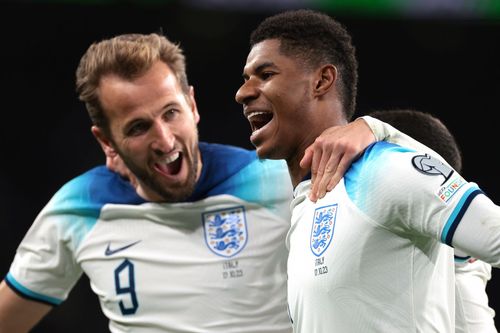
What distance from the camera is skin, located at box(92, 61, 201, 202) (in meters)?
3.21

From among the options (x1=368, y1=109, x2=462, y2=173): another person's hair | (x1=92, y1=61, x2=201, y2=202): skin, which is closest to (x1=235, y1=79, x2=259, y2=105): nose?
(x1=368, y1=109, x2=462, y2=173): another person's hair

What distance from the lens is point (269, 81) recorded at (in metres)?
2.57

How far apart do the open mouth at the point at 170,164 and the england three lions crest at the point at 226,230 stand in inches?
8.0

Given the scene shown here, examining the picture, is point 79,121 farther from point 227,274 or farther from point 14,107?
point 227,274

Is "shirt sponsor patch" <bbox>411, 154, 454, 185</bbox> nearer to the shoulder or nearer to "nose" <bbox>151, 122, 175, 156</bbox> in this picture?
"nose" <bbox>151, 122, 175, 156</bbox>

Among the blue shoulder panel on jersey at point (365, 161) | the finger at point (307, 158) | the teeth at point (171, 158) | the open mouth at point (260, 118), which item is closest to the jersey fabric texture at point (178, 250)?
the teeth at point (171, 158)

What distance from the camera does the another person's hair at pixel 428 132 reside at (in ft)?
9.29

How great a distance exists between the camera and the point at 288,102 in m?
2.54

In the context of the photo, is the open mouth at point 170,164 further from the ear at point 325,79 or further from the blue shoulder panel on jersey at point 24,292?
the ear at point 325,79

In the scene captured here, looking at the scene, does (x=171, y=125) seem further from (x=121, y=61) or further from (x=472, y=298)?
(x=472, y=298)

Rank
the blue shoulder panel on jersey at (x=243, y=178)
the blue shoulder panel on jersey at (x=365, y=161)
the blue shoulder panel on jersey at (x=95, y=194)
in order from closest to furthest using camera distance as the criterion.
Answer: the blue shoulder panel on jersey at (x=365, y=161)
the blue shoulder panel on jersey at (x=243, y=178)
the blue shoulder panel on jersey at (x=95, y=194)

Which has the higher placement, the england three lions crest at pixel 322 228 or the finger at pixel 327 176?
the finger at pixel 327 176

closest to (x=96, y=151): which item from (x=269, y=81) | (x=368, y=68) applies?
(x=368, y=68)

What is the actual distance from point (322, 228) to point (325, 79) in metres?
0.51
